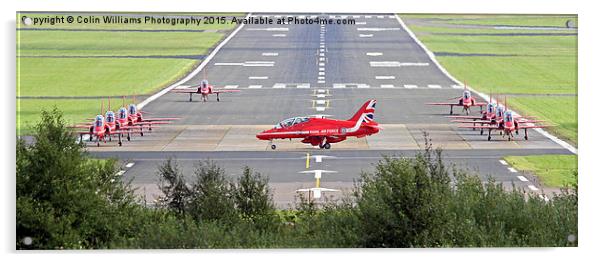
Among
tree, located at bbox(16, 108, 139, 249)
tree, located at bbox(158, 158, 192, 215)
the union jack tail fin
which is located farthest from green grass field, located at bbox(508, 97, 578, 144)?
tree, located at bbox(16, 108, 139, 249)

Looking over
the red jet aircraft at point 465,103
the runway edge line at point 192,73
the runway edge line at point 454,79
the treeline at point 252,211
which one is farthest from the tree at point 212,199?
the red jet aircraft at point 465,103

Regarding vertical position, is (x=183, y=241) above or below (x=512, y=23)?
below

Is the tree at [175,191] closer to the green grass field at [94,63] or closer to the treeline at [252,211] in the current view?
the treeline at [252,211]

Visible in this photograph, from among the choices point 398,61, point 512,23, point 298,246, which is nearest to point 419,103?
point 398,61

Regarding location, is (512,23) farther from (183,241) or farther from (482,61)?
(183,241)

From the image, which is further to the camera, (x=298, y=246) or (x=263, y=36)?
(x=263, y=36)

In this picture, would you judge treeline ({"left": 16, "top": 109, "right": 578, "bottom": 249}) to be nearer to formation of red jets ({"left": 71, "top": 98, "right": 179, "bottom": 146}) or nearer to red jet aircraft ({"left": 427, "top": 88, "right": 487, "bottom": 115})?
formation of red jets ({"left": 71, "top": 98, "right": 179, "bottom": 146})

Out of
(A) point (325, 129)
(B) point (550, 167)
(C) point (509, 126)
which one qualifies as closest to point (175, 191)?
(A) point (325, 129)
